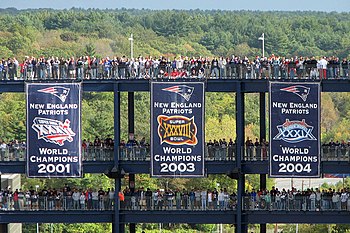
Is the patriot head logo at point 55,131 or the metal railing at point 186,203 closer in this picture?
the metal railing at point 186,203

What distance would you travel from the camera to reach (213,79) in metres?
73.9

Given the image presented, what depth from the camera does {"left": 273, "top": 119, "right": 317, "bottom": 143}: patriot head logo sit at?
72.7 m

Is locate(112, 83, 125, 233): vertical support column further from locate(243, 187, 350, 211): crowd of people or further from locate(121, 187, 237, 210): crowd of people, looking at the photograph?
locate(243, 187, 350, 211): crowd of people

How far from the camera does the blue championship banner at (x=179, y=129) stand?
7288 centimetres

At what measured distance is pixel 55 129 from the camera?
7338 cm

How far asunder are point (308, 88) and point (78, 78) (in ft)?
42.5

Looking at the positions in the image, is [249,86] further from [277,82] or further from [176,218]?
[176,218]

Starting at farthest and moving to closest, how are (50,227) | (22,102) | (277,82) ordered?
1. (22,102)
2. (50,227)
3. (277,82)

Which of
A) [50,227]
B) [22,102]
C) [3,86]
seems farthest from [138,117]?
[3,86]

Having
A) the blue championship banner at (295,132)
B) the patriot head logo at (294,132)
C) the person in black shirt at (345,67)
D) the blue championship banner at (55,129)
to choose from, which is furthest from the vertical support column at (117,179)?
the person in black shirt at (345,67)

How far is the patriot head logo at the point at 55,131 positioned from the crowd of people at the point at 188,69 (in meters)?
2.63

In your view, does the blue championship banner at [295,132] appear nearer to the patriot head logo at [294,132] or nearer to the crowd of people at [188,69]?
the patriot head logo at [294,132]

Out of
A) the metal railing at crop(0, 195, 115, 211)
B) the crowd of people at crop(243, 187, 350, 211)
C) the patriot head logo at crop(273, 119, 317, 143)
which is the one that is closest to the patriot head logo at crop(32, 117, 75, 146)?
the metal railing at crop(0, 195, 115, 211)

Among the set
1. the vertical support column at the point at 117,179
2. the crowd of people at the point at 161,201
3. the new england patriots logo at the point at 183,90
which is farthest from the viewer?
the vertical support column at the point at 117,179
